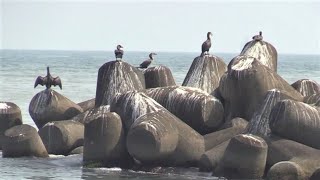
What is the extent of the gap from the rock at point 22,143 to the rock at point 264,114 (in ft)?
15.4

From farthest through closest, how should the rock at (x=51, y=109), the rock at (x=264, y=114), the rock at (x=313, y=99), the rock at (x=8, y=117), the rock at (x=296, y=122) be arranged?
the rock at (x=51, y=109), the rock at (x=8, y=117), the rock at (x=313, y=99), the rock at (x=264, y=114), the rock at (x=296, y=122)

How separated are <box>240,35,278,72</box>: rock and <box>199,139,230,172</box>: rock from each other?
4.74m

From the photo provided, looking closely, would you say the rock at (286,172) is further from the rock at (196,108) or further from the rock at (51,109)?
the rock at (51,109)

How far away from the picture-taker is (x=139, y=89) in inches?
932

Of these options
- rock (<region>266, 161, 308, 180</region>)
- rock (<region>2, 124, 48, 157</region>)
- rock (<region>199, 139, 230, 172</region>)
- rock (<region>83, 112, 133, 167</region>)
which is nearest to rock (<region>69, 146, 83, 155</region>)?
rock (<region>2, 124, 48, 157</region>)

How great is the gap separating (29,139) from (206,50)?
5.53 meters

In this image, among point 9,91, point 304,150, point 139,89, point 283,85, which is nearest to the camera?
point 304,150

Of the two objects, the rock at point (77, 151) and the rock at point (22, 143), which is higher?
the rock at point (22, 143)

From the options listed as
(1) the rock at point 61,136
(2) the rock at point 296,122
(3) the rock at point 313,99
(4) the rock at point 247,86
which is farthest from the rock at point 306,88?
(1) the rock at point 61,136

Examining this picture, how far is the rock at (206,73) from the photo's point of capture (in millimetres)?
24266

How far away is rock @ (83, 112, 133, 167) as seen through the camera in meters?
20.6

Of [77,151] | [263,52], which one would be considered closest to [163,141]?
[77,151]

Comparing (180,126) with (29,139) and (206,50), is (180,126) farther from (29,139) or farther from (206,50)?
(206,50)

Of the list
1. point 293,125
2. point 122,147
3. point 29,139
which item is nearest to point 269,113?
point 293,125
